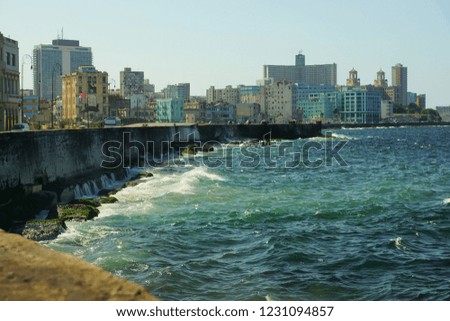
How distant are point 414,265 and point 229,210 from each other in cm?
947

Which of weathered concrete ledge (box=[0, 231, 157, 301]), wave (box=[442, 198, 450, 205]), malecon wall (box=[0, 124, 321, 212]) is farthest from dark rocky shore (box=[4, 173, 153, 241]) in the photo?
wave (box=[442, 198, 450, 205])

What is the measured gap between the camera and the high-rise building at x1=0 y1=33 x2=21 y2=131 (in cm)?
4834

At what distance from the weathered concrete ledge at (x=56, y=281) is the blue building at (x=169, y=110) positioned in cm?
17543

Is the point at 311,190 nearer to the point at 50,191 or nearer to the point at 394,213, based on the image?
the point at 394,213

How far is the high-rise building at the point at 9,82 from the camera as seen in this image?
4834 centimetres

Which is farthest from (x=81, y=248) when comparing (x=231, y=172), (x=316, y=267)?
(x=231, y=172)

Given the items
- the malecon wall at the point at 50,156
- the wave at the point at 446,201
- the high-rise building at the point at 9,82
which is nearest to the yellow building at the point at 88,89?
the high-rise building at the point at 9,82

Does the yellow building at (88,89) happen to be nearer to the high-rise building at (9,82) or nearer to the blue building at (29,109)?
the blue building at (29,109)

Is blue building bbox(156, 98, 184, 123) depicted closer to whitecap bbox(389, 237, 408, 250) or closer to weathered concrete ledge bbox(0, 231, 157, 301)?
whitecap bbox(389, 237, 408, 250)

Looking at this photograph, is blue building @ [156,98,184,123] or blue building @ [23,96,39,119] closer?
blue building @ [23,96,39,119]

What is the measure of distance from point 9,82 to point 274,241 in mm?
39890

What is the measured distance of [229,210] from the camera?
22.9 m

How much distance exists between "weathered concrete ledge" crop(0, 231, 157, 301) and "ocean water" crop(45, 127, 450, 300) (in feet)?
22.1

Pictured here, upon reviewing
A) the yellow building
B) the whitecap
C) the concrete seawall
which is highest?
the yellow building
